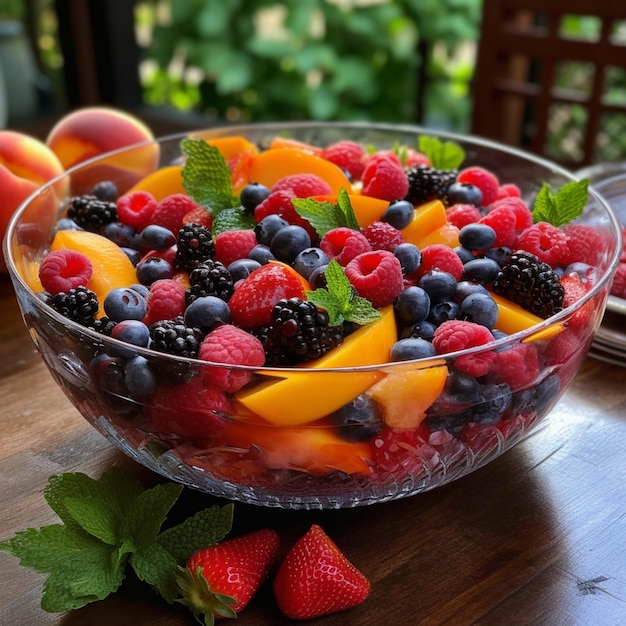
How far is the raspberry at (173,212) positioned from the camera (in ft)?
3.32

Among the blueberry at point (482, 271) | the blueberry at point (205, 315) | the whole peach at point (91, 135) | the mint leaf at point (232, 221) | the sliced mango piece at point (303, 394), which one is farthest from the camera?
A: the whole peach at point (91, 135)

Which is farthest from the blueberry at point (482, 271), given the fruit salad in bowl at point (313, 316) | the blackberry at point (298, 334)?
the blackberry at point (298, 334)

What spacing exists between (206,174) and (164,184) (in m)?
0.10

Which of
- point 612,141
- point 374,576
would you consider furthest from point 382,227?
point 612,141

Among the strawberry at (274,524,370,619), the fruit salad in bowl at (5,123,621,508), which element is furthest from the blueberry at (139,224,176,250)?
the strawberry at (274,524,370,619)

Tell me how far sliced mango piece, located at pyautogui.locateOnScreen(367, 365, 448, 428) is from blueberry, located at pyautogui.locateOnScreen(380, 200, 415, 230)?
32cm

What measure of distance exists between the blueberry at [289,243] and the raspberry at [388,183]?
0.14 m

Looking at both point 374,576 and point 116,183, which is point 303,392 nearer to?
point 374,576

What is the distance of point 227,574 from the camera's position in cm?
68

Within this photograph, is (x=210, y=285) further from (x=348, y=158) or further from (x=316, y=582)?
(x=348, y=158)

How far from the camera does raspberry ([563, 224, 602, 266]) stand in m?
0.95

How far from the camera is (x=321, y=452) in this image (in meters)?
0.69

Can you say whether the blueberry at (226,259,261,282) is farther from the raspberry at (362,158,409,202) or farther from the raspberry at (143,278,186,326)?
the raspberry at (362,158,409,202)

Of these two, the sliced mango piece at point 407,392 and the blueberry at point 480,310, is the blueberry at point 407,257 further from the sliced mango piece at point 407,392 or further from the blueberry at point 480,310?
the sliced mango piece at point 407,392
